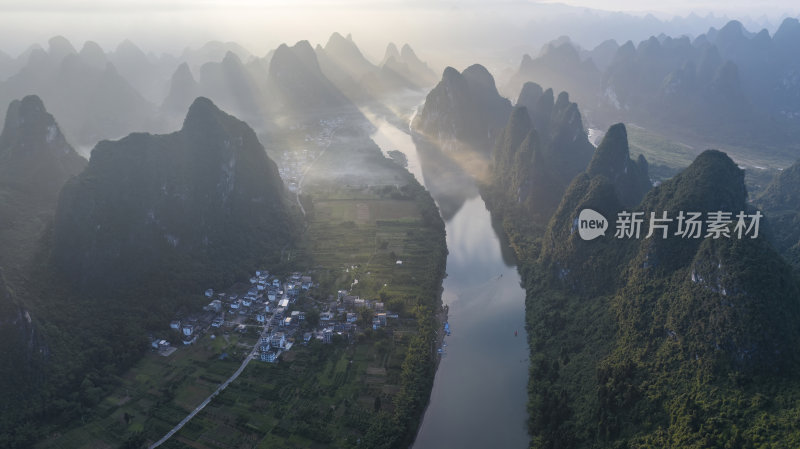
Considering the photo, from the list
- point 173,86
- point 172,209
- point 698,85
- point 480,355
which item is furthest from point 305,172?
point 698,85

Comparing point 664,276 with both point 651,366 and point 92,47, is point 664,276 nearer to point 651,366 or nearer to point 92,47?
point 651,366

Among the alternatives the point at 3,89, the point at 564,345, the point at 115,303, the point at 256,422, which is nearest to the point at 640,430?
the point at 564,345

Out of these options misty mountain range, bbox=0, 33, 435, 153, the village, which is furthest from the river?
misty mountain range, bbox=0, 33, 435, 153

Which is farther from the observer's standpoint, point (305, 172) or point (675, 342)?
point (305, 172)

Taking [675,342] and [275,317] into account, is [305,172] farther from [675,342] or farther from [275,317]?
[675,342]

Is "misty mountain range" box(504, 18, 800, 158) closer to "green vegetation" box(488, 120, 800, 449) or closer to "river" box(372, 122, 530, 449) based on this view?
"river" box(372, 122, 530, 449)
